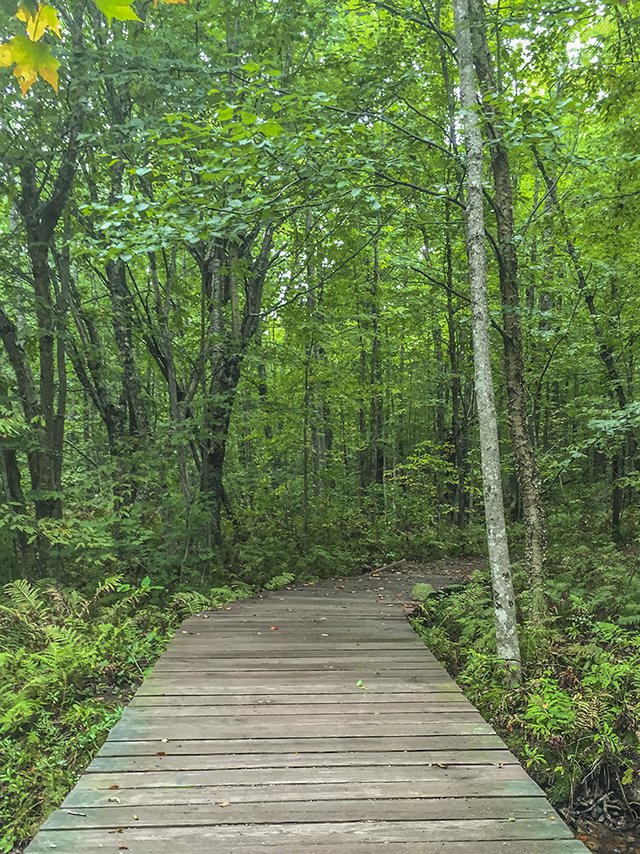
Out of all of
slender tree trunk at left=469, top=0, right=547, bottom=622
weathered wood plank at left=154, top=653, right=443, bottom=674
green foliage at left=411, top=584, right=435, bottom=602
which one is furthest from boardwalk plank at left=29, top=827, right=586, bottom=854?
green foliage at left=411, top=584, right=435, bottom=602

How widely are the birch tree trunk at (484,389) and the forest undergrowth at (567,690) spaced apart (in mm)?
421

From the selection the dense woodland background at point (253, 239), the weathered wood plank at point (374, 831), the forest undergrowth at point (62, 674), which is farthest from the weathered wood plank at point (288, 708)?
the weathered wood plank at point (374, 831)

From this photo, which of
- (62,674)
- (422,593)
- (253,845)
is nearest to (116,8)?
(253,845)

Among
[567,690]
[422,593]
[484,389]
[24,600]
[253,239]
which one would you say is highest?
[253,239]

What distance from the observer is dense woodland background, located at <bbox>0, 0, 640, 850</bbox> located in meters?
6.50

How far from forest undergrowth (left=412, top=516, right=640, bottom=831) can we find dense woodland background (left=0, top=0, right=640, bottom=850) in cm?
17

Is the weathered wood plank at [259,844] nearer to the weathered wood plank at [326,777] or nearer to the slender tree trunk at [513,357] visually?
the weathered wood plank at [326,777]

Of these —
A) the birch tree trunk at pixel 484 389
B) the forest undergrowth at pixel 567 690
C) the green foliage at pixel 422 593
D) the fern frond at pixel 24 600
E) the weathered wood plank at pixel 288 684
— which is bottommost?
the forest undergrowth at pixel 567 690

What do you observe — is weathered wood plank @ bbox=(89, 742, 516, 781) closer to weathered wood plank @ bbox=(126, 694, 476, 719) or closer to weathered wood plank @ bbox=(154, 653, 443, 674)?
weathered wood plank @ bbox=(126, 694, 476, 719)

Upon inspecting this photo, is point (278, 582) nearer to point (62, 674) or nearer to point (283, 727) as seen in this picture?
point (62, 674)

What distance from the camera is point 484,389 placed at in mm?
5543

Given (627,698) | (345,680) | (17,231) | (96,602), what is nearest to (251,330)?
(17,231)

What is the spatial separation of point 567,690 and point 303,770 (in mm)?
3432

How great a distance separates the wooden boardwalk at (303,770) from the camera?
2797 millimetres
